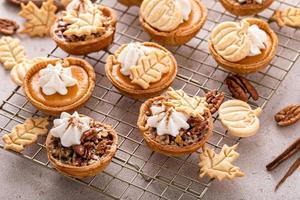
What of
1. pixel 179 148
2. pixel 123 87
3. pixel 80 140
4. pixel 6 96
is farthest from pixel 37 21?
pixel 179 148

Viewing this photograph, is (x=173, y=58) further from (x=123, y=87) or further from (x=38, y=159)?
(x=38, y=159)

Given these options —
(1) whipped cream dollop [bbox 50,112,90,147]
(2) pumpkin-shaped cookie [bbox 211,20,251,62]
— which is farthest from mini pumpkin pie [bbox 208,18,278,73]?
(1) whipped cream dollop [bbox 50,112,90,147]

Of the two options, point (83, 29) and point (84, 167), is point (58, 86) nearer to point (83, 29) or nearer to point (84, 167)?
point (83, 29)

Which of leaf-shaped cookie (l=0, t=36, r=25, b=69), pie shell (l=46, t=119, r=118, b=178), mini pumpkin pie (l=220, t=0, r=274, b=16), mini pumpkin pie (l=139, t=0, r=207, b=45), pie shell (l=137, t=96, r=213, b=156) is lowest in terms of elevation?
leaf-shaped cookie (l=0, t=36, r=25, b=69)

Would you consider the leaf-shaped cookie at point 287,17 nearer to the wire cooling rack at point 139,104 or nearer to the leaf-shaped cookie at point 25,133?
the wire cooling rack at point 139,104

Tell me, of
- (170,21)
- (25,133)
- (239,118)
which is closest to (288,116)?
(239,118)

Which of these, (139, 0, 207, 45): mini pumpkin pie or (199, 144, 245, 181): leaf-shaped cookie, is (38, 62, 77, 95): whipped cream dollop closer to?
(139, 0, 207, 45): mini pumpkin pie

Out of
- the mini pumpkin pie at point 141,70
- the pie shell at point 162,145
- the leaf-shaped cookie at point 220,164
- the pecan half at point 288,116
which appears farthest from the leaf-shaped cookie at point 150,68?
the pecan half at point 288,116
